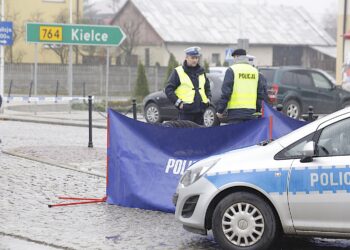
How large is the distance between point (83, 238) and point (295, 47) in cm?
6313

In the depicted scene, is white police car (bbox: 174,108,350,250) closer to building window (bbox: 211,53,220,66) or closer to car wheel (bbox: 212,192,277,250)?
car wheel (bbox: 212,192,277,250)

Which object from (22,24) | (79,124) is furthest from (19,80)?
(79,124)

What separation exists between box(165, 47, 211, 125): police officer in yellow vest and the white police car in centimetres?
357

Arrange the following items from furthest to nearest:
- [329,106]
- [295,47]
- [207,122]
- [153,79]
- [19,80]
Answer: [295,47], [153,79], [19,80], [329,106], [207,122]

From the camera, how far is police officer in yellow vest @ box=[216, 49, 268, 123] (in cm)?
1100

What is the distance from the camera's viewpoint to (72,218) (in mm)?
9430

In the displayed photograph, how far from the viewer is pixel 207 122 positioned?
74.6 ft

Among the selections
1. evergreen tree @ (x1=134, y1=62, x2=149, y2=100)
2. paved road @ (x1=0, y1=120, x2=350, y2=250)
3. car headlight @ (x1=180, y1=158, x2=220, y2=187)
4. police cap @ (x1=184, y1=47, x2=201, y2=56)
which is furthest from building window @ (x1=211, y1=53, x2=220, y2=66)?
car headlight @ (x1=180, y1=158, x2=220, y2=187)

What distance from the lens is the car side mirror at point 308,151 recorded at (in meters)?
7.46

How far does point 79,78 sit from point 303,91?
24455 mm

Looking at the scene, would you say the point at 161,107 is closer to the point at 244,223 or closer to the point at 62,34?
the point at 62,34

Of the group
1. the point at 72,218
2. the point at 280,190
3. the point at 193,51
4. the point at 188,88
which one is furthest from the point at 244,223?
the point at 188,88

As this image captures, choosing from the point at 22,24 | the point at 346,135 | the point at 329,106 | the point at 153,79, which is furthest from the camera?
the point at 22,24

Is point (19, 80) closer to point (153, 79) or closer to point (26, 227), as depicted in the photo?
point (153, 79)
